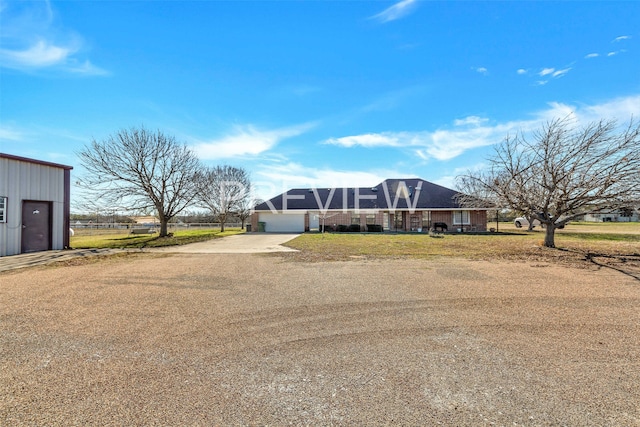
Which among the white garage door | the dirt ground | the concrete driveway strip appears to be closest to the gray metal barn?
the concrete driveway strip

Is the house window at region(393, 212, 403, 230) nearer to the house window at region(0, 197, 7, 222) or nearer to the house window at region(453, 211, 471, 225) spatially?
the house window at region(453, 211, 471, 225)

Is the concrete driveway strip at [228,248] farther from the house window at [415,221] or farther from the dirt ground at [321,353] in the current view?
the house window at [415,221]

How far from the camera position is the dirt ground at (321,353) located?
2.59 metres

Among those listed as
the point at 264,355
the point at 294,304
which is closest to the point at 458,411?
the point at 264,355

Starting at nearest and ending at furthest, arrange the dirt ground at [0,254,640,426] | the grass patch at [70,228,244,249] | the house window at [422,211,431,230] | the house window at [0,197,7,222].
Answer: the dirt ground at [0,254,640,426], the house window at [0,197,7,222], the grass patch at [70,228,244,249], the house window at [422,211,431,230]

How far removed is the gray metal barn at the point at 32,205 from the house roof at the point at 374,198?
18579 millimetres

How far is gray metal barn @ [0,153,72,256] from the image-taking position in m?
12.0

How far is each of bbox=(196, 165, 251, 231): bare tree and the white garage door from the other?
5.20m

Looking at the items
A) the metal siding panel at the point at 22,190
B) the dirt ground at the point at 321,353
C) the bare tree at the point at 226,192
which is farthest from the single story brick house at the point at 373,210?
the dirt ground at the point at 321,353

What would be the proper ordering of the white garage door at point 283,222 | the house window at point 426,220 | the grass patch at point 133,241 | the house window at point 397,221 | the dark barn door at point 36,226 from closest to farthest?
the dark barn door at point 36,226, the grass patch at point 133,241, the house window at point 426,220, the house window at point 397,221, the white garage door at point 283,222

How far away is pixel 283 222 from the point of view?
103ft

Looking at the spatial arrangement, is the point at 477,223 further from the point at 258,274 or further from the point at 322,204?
the point at 258,274

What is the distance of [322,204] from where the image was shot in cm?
3175

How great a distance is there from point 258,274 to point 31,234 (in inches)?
438
